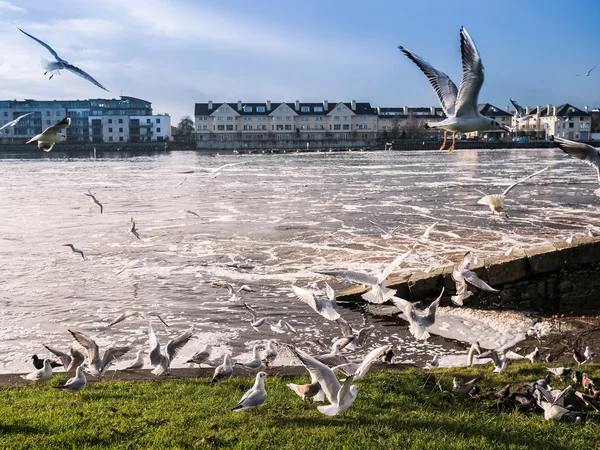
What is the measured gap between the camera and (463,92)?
6.92 metres

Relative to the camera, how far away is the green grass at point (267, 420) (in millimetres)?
4750

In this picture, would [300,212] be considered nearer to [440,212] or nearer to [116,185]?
[440,212]

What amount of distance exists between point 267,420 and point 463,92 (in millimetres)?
4398

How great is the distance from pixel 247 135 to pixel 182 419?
146563mm

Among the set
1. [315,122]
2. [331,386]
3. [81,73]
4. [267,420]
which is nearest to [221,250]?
[81,73]

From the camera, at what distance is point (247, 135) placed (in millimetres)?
149125

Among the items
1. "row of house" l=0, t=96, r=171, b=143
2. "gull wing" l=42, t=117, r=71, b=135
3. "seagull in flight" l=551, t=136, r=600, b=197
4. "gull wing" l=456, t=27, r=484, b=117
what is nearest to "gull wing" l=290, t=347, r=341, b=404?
"gull wing" l=42, t=117, r=71, b=135

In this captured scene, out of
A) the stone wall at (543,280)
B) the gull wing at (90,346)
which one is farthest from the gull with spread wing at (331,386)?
the stone wall at (543,280)

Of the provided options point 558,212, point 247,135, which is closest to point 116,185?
point 558,212

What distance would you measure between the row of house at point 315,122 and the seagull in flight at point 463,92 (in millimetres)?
138266

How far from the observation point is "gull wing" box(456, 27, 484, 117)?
6633mm

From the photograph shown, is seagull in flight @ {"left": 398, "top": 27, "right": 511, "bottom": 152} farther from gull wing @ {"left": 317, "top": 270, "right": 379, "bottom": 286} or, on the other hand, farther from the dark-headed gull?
the dark-headed gull

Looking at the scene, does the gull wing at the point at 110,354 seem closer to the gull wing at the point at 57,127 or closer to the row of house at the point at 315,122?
A: the gull wing at the point at 57,127

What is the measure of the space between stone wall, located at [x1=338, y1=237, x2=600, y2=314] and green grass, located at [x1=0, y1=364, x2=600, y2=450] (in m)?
3.93
